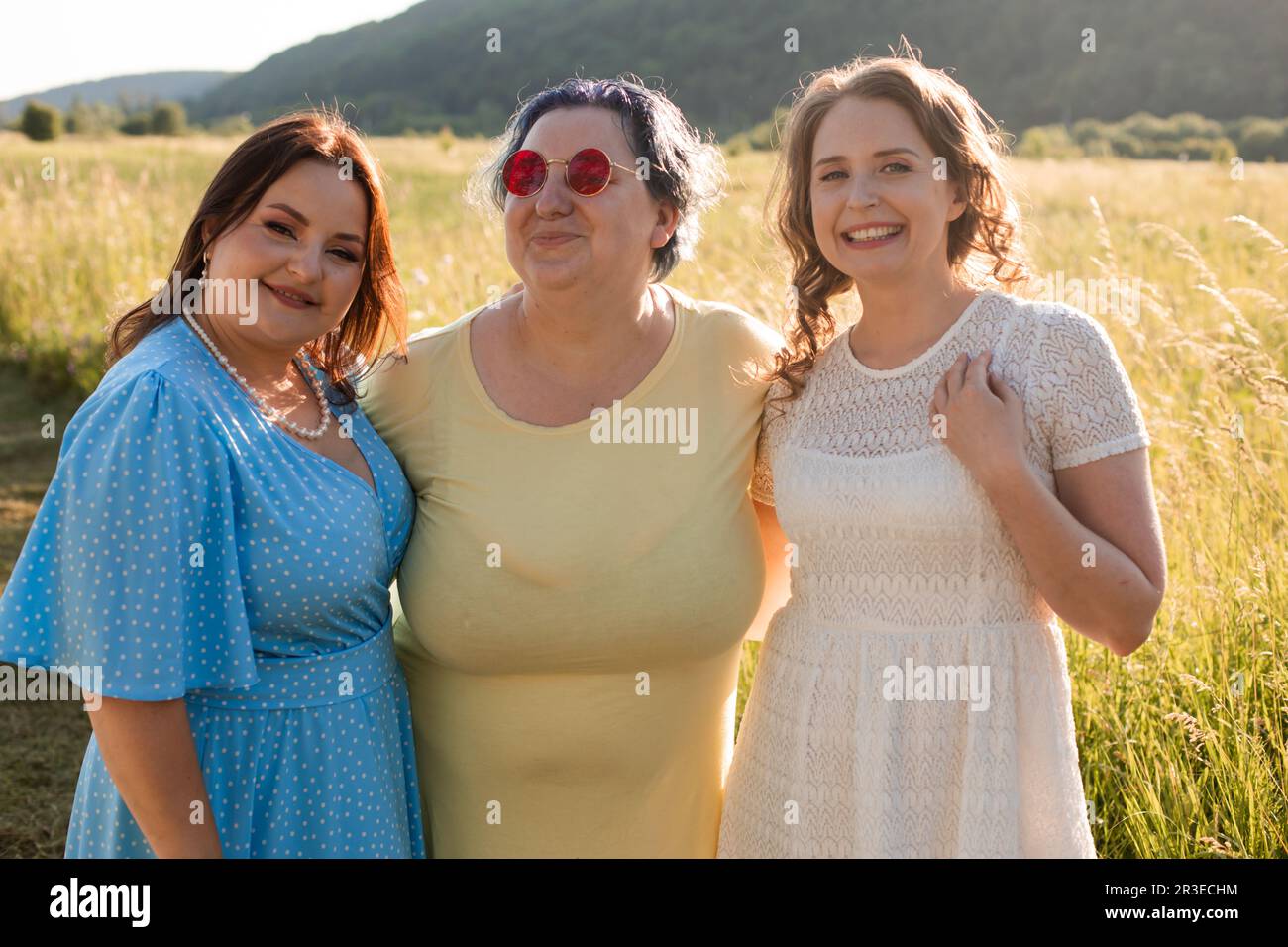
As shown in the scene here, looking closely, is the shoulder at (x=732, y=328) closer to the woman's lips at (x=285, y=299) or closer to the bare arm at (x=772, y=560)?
the bare arm at (x=772, y=560)

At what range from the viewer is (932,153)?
2404 mm

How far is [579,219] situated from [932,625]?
1177mm

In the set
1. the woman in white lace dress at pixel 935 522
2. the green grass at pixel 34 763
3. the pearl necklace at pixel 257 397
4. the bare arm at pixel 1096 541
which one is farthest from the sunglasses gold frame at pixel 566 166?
the green grass at pixel 34 763

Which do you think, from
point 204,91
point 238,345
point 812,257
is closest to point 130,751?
point 238,345

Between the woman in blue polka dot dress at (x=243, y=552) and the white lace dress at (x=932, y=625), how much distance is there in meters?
0.92

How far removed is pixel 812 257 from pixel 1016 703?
44.4 inches

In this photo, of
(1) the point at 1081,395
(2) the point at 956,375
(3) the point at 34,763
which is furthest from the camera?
(3) the point at 34,763

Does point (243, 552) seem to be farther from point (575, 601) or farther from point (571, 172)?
point (571, 172)

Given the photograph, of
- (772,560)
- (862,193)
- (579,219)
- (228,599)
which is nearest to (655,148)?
(579,219)

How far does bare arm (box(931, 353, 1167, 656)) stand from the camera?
2.10 m

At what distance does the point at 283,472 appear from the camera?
7.26 ft

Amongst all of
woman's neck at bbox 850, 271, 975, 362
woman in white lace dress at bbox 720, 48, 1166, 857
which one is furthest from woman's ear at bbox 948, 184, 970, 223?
woman's neck at bbox 850, 271, 975, 362
